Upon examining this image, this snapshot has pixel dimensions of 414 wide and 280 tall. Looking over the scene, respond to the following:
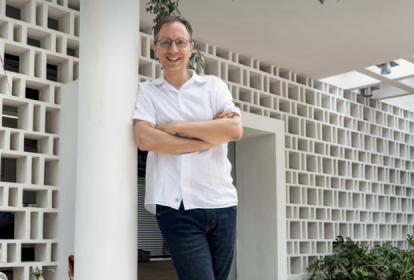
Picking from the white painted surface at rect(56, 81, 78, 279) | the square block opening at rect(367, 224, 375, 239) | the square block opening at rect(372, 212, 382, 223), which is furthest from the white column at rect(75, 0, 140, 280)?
the square block opening at rect(372, 212, 382, 223)

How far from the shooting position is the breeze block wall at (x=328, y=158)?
6344 mm

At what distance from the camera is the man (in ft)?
5.63

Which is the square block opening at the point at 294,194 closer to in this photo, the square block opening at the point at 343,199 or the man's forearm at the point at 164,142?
the square block opening at the point at 343,199


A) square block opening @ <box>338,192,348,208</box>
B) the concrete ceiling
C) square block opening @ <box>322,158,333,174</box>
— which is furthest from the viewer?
square block opening @ <box>338,192,348,208</box>

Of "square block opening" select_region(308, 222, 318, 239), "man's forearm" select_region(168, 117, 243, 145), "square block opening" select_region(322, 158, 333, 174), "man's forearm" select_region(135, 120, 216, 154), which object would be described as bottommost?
"square block opening" select_region(308, 222, 318, 239)

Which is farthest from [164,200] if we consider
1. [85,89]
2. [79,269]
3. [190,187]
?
[85,89]

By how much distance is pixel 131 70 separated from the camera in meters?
1.90

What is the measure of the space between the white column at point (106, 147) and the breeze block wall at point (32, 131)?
2075 mm

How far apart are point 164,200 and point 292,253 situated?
4.97 metres

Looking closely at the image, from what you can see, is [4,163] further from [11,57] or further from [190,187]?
[190,187]

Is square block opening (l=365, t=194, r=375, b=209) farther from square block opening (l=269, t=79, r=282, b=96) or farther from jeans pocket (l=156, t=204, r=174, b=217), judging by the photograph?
jeans pocket (l=156, t=204, r=174, b=217)

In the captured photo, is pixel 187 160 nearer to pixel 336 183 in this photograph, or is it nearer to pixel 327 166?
pixel 327 166

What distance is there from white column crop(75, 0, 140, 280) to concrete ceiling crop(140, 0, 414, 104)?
2.92m

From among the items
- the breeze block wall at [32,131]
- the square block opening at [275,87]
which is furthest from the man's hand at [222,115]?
the square block opening at [275,87]
